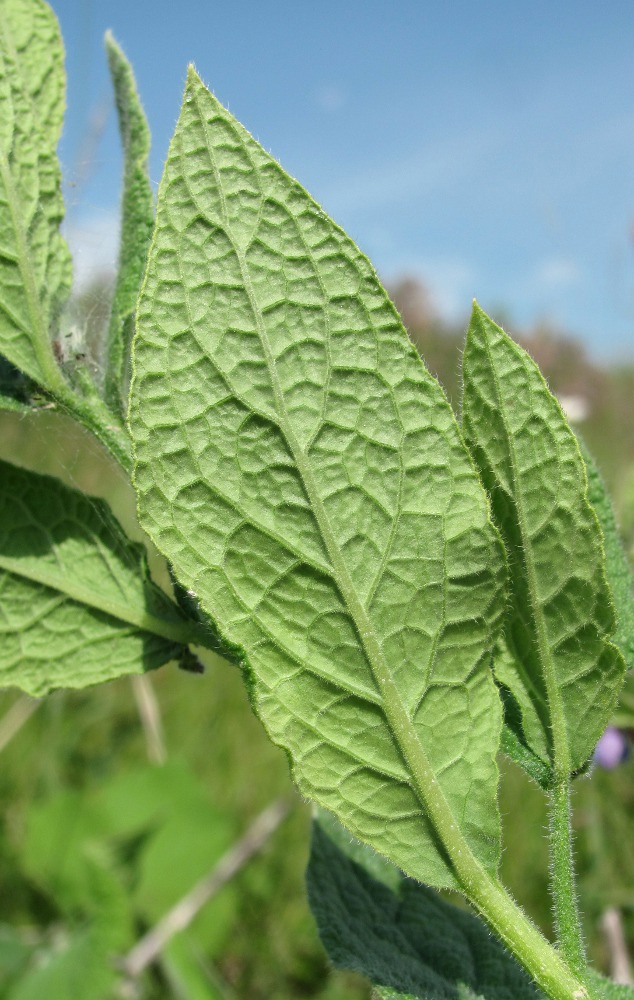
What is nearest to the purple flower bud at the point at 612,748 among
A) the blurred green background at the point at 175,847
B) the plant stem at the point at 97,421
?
the blurred green background at the point at 175,847

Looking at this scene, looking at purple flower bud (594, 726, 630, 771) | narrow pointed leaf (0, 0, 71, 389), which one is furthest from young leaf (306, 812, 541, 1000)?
purple flower bud (594, 726, 630, 771)

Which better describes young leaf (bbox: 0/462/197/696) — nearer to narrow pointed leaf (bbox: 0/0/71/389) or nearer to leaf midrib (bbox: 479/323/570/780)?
narrow pointed leaf (bbox: 0/0/71/389)

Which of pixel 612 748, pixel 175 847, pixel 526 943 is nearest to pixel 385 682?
pixel 526 943

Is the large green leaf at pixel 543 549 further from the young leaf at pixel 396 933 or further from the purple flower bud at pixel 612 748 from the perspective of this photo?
the purple flower bud at pixel 612 748

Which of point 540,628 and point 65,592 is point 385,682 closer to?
point 540,628

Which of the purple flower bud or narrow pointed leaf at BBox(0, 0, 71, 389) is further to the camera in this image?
the purple flower bud

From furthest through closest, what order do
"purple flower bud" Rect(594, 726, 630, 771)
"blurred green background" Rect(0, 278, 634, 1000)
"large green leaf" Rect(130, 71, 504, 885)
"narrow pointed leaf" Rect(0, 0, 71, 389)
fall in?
1. "blurred green background" Rect(0, 278, 634, 1000)
2. "purple flower bud" Rect(594, 726, 630, 771)
3. "narrow pointed leaf" Rect(0, 0, 71, 389)
4. "large green leaf" Rect(130, 71, 504, 885)
